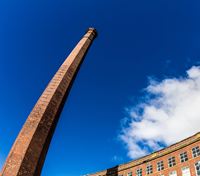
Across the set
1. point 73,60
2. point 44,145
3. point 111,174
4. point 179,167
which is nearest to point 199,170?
point 179,167

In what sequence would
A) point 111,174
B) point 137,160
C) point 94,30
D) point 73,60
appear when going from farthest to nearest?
point 111,174
point 137,160
point 94,30
point 73,60

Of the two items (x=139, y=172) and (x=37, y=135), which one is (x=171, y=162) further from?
(x=37, y=135)

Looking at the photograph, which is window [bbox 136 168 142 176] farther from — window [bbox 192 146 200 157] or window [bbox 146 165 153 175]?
window [bbox 192 146 200 157]

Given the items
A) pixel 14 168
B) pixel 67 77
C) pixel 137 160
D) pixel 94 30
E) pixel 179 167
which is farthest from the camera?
pixel 137 160

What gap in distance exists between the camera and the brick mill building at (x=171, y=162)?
104ft

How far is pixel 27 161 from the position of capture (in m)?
10.3

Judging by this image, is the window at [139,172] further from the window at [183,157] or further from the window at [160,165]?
the window at [183,157]

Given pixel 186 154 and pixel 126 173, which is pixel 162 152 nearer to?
pixel 186 154

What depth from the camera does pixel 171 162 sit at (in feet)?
114

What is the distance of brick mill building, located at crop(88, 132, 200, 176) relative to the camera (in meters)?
31.9

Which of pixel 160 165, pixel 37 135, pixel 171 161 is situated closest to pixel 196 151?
pixel 171 161

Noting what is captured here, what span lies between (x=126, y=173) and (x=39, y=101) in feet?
104

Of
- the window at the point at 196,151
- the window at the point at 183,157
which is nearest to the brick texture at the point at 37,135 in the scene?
the window at the point at 196,151

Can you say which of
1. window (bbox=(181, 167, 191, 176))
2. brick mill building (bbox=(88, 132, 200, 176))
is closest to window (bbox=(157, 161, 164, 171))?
brick mill building (bbox=(88, 132, 200, 176))
